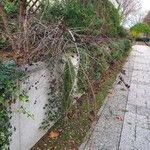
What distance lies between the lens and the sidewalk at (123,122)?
19.7ft

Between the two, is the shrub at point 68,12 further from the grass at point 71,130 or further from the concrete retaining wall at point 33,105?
the concrete retaining wall at point 33,105

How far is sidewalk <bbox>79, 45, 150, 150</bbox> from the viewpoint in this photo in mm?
5998

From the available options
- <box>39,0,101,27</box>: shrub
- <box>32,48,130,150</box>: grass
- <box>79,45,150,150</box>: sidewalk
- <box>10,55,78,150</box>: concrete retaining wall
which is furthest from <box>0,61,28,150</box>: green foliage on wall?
<box>39,0,101,27</box>: shrub

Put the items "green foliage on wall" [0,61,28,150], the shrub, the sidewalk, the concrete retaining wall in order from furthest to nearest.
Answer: the shrub, the sidewalk, the concrete retaining wall, "green foliage on wall" [0,61,28,150]

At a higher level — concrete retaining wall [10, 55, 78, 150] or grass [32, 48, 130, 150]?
concrete retaining wall [10, 55, 78, 150]

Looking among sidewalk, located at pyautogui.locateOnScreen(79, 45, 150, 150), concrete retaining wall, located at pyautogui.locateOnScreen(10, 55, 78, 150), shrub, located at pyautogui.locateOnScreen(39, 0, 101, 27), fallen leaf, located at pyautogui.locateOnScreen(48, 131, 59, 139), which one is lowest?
sidewalk, located at pyautogui.locateOnScreen(79, 45, 150, 150)

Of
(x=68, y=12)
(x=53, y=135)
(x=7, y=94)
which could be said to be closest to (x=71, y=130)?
(x=53, y=135)

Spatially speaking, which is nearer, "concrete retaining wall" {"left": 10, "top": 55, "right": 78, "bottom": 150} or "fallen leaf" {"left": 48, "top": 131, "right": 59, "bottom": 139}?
"concrete retaining wall" {"left": 10, "top": 55, "right": 78, "bottom": 150}

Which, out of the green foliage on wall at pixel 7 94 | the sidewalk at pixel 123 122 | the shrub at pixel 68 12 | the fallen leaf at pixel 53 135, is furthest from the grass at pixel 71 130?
the shrub at pixel 68 12

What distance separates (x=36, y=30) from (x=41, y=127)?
1.79m

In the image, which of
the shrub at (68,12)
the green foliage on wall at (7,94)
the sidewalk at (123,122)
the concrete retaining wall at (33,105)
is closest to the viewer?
the green foliage on wall at (7,94)

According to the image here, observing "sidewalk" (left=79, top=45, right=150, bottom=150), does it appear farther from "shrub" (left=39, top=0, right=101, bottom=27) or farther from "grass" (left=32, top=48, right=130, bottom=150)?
"shrub" (left=39, top=0, right=101, bottom=27)

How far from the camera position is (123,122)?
7199 millimetres

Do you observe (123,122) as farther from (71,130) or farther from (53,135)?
(53,135)
